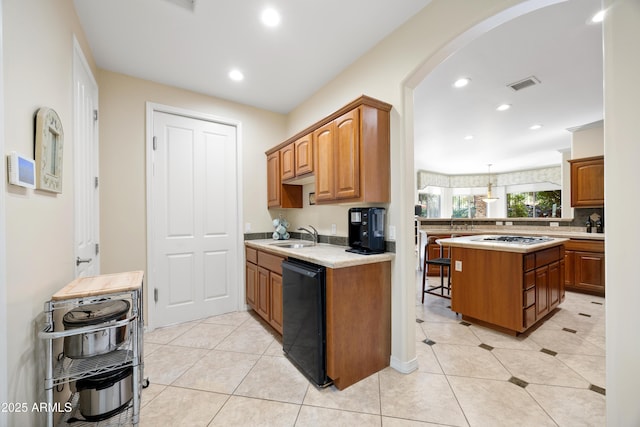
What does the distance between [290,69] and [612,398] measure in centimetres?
320

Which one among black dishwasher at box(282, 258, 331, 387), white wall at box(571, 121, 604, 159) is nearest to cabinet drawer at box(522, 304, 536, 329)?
black dishwasher at box(282, 258, 331, 387)

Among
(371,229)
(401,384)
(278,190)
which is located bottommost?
(401,384)

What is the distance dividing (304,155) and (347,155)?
73 centimetres

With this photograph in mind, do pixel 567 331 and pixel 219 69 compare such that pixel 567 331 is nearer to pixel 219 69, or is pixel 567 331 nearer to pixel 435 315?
pixel 435 315

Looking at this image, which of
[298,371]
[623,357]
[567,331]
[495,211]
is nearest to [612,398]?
[623,357]

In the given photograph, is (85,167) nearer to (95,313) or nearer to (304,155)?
(95,313)

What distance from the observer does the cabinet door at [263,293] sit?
272 centimetres

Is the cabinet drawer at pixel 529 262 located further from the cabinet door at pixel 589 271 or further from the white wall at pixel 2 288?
the white wall at pixel 2 288

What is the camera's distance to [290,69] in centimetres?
266

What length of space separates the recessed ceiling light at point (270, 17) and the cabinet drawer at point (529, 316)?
11.5 feet

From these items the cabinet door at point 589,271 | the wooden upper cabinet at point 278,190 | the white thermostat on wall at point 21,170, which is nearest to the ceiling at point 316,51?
the wooden upper cabinet at point 278,190

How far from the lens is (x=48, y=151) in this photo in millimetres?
1336

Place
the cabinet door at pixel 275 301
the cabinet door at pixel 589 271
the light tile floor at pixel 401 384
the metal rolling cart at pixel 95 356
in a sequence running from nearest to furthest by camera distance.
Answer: the metal rolling cart at pixel 95 356, the light tile floor at pixel 401 384, the cabinet door at pixel 275 301, the cabinet door at pixel 589 271

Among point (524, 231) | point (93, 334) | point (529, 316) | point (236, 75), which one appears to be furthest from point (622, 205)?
point (524, 231)
